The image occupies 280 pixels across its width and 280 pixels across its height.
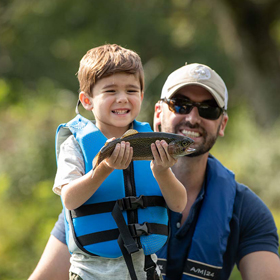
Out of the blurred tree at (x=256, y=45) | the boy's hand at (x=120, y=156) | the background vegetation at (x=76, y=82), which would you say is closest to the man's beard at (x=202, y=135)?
the boy's hand at (x=120, y=156)

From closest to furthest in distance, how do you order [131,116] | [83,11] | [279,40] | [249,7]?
[131,116] < [249,7] < [83,11] < [279,40]

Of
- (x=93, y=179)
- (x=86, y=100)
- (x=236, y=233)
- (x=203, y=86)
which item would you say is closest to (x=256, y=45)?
(x=203, y=86)

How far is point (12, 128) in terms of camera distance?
481 inches

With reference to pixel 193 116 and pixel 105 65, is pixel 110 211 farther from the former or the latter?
pixel 193 116

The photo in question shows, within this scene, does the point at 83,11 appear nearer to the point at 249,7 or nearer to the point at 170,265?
the point at 249,7

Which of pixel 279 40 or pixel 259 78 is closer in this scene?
pixel 259 78

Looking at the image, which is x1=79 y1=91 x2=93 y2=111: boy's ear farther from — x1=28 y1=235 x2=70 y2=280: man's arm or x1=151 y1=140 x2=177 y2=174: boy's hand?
x1=28 y1=235 x2=70 y2=280: man's arm

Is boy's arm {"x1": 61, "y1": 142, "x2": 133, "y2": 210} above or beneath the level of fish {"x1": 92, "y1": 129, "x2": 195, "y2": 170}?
beneath

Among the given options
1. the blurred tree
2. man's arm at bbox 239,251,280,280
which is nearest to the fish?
man's arm at bbox 239,251,280,280

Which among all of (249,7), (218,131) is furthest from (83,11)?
(218,131)

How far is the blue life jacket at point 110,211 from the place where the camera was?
129 inches

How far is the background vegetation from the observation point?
9.23 metres

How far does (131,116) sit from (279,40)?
25598mm

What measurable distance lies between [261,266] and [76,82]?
17.4m
